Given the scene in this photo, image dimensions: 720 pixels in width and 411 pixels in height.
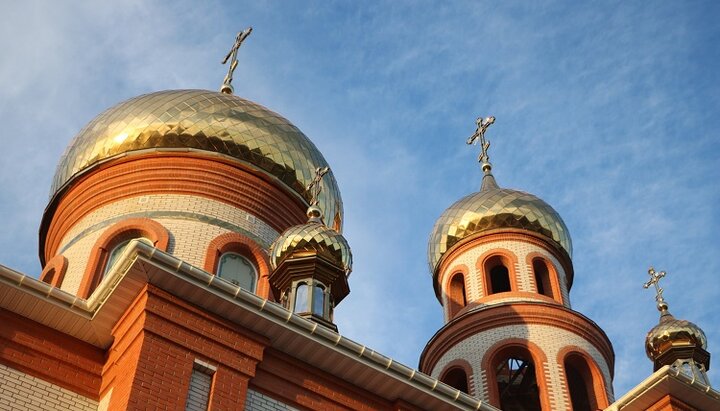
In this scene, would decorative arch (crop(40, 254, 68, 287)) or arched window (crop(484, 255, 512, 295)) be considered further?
arched window (crop(484, 255, 512, 295))

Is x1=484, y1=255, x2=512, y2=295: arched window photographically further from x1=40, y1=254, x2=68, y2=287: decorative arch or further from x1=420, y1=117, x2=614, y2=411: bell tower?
x1=40, y1=254, x2=68, y2=287: decorative arch

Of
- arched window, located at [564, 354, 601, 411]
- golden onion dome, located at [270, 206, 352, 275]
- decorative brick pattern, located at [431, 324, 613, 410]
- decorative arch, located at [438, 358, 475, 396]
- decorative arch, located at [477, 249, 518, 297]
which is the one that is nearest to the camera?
golden onion dome, located at [270, 206, 352, 275]

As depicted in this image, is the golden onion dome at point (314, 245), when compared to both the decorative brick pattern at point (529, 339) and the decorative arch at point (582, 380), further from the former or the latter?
the decorative arch at point (582, 380)

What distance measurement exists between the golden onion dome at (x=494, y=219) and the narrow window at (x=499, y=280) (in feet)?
2.36

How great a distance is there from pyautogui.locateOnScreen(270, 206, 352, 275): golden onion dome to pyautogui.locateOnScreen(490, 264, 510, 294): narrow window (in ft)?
18.2

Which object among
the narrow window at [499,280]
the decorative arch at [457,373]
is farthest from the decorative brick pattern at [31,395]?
the narrow window at [499,280]

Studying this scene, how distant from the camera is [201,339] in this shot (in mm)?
8203

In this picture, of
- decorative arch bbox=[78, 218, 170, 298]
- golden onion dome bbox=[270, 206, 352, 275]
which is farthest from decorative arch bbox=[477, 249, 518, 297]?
decorative arch bbox=[78, 218, 170, 298]

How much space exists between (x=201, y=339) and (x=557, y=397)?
6754mm

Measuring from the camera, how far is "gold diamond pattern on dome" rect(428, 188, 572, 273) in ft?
52.2

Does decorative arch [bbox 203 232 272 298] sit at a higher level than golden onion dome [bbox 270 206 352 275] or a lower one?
higher

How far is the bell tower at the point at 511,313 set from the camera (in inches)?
554

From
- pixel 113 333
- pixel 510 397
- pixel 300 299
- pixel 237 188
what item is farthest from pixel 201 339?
pixel 510 397

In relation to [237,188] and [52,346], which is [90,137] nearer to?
[237,188]
